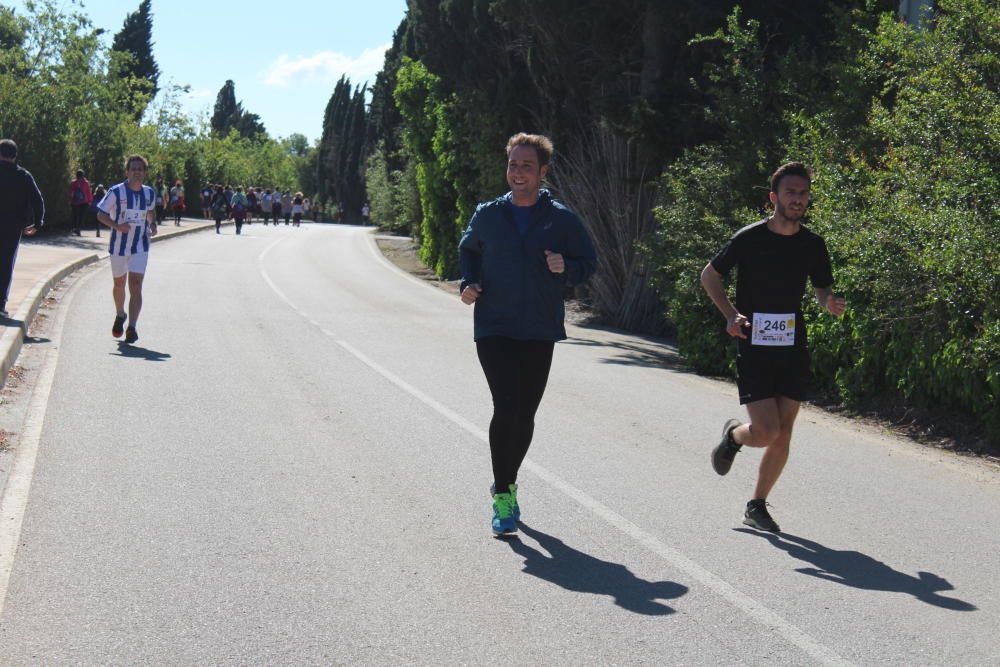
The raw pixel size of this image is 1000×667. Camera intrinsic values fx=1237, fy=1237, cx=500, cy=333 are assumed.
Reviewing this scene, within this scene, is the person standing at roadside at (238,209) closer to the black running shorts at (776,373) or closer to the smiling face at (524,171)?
the smiling face at (524,171)

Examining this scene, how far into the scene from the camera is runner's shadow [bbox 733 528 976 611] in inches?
215

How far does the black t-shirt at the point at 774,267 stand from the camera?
645cm

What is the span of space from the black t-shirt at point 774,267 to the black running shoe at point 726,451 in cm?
67

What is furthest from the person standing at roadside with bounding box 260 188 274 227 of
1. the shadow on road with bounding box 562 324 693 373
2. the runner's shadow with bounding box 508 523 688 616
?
the runner's shadow with bounding box 508 523 688 616

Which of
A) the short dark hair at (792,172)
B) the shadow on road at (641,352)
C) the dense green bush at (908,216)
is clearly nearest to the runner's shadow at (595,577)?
the short dark hair at (792,172)

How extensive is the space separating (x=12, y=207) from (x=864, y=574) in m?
11.2

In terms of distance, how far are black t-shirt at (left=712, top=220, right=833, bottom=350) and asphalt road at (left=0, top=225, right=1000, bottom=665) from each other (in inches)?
46.6

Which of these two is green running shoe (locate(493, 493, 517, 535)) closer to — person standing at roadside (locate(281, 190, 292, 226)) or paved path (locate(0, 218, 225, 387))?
paved path (locate(0, 218, 225, 387))

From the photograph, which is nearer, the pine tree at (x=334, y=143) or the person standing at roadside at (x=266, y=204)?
the person standing at roadside at (x=266, y=204)

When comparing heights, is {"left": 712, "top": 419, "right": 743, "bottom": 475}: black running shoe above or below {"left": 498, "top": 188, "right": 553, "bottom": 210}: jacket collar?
below

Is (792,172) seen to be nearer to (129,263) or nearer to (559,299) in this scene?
(559,299)

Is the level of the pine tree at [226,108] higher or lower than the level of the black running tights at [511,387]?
higher

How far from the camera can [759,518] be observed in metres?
6.55

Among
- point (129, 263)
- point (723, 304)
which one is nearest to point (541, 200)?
point (723, 304)
